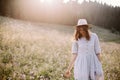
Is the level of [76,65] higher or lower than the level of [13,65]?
higher

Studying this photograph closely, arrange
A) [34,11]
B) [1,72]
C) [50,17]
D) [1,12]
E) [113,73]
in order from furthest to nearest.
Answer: [50,17] → [34,11] → [1,12] → [113,73] → [1,72]

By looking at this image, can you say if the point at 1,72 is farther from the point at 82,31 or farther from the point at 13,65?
the point at 82,31

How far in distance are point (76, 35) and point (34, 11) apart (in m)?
38.3

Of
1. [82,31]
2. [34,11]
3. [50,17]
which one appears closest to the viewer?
[82,31]

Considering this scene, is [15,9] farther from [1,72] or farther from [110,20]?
[110,20]

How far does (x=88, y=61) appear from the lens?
21.7 ft

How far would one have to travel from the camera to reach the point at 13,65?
1017cm

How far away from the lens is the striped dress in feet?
21.5

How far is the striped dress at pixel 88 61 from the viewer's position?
6.57 metres

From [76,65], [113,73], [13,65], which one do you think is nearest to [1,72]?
[13,65]

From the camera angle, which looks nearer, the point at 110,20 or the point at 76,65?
the point at 76,65

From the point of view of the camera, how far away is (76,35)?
6594 millimetres

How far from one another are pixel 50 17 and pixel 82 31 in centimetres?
4536

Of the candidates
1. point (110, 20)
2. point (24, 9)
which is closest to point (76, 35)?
point (24, 9)
